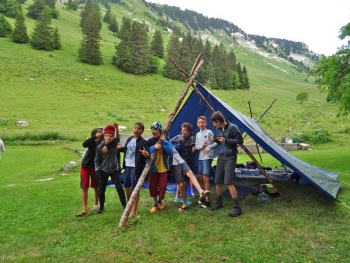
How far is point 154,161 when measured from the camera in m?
6.50

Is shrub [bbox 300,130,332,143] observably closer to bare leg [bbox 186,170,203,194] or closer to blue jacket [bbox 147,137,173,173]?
bare leg [bbox 186,170,203,194]

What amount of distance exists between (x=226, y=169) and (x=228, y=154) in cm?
32

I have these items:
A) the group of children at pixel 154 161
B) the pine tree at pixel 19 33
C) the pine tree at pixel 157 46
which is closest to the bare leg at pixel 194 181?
the group of children at pixel 154 161

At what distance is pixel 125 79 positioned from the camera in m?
54.2

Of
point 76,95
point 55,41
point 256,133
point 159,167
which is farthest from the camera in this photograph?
point 55,41

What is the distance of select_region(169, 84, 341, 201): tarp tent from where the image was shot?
6.43 meters

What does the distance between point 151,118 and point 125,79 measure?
Result: 839 inches

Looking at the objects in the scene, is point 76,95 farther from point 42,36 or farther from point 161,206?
point 161,206

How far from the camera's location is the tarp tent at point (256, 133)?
21.1 ft

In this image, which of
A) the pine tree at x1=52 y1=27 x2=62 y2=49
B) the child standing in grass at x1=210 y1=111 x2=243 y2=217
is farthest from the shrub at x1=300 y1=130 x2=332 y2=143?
the pine tree at x1=52 y1=27 x2=62 y2=49

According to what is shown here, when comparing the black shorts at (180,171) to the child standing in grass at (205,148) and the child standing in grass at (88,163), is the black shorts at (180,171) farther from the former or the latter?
the child standing in grass at (88,163)

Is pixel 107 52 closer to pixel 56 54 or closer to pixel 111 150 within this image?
pixel 56 54

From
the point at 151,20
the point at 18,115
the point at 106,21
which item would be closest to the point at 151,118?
the point at 18,115

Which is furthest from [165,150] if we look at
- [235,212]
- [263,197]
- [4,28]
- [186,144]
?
[4,28]
